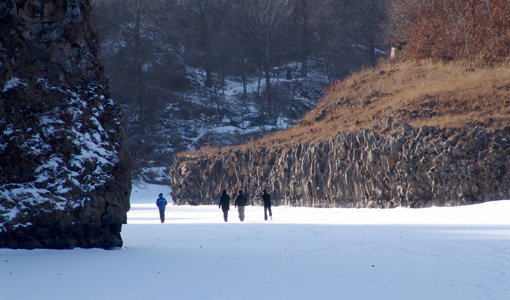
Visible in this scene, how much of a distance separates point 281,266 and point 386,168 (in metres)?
18.9

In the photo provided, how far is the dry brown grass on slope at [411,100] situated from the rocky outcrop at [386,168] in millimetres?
1102

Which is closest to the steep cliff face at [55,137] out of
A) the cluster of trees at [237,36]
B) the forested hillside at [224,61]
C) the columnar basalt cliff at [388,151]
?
the columnar basalt cliff at [388,151]

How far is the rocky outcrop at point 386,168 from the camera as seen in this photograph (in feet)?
82.0

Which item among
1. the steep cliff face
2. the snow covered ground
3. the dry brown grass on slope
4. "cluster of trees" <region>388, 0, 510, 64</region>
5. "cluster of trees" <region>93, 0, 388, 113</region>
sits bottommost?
the snow covered ground

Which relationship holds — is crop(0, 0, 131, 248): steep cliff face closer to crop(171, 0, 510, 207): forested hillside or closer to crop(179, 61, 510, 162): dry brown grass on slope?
crop(171, 0, 510, 207): forested hillside

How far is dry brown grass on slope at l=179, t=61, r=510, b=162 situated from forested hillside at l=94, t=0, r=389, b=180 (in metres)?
17.2

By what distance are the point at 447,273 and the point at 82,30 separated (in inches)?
400

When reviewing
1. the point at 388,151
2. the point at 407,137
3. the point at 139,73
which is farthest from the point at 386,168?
the point at 139,73

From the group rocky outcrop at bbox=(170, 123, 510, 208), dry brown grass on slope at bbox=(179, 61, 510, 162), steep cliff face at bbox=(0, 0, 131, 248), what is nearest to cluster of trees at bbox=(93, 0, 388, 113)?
dry brown grass on slope at bbox=(179, 61, 510, 162)

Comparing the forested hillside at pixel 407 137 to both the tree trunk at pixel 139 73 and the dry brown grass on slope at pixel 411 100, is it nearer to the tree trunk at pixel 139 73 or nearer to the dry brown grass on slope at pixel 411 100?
the dry brown grass on slope at pixel 411 100

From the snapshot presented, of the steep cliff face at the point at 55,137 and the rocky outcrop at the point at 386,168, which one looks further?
the rocky outcrop at the point at 386,168

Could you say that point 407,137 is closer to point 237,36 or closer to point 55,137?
point 55,137

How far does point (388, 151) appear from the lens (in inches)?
1122

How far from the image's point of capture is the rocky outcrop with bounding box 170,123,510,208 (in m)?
25.0
